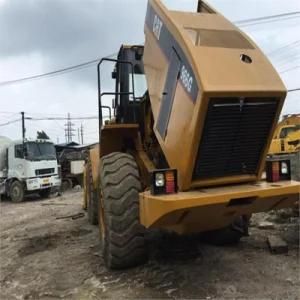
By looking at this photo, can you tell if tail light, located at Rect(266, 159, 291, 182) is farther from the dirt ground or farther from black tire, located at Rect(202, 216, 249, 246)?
black tire, located at Rect(202, 216, 249, 246)

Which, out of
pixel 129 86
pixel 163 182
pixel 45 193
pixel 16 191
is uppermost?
pixel 129 86

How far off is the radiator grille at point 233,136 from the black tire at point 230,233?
1757 millimetres

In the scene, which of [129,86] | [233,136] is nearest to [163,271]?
[233,136]

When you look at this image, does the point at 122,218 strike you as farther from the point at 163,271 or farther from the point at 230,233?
the point at 230,233

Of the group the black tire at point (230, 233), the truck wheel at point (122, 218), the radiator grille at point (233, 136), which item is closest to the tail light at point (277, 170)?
the radiator grille at point (233, 136)

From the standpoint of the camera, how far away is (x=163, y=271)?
591 centimetres

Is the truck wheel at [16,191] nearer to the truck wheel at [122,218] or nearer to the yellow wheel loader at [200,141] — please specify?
the yellow wheel loader at [200,141]

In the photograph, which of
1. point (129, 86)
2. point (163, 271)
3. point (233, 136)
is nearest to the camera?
point (233, 136)

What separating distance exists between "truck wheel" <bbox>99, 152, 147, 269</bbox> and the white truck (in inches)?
598

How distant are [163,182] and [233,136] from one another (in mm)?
900

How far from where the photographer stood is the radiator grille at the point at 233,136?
A: 16.2ft

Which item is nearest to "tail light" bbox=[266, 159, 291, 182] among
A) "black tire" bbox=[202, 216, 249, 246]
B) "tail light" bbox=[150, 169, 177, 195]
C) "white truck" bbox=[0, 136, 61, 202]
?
"tail light" bbox=[150, 169, 177, 195]

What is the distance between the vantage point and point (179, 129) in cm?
521

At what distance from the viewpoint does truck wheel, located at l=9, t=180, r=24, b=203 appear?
20500 millimetres
